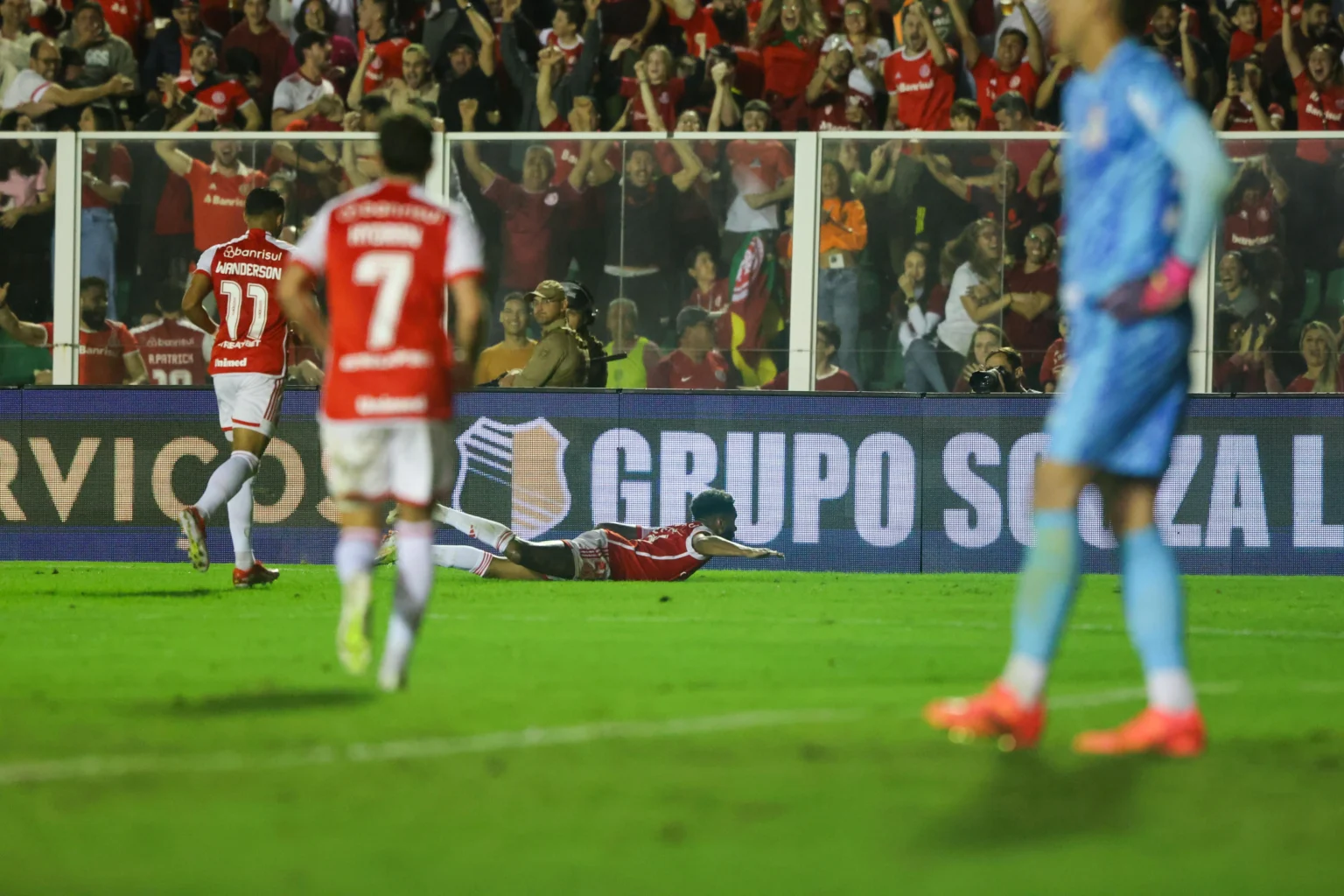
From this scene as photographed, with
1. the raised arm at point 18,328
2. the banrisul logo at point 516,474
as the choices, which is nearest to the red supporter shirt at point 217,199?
the raised arm at point 18,328

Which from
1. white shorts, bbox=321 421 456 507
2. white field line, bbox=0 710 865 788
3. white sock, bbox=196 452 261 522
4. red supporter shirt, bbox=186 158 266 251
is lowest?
white field line, bbox=0 710 865 788

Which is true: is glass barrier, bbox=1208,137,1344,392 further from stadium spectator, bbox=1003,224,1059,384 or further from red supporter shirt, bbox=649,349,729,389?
red supporter shirt, bbox=649,349,729,389

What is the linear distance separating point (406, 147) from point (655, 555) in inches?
241

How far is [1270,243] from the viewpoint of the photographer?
1362 centimetres

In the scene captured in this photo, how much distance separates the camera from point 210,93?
16938 mm

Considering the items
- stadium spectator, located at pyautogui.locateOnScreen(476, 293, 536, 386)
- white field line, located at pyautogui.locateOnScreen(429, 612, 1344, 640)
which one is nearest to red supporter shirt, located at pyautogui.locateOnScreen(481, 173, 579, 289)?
stadium spectator, located at pyautogui.locateOnScreen(476, 293, 536, 386)

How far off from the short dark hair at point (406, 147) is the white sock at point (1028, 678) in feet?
8.42

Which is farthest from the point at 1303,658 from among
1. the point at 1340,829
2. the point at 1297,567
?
the point at 1297,567

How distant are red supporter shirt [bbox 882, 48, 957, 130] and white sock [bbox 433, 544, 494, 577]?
6.32 m

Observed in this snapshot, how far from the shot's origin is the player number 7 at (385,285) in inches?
245

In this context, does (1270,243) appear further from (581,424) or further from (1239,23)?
(581,424)

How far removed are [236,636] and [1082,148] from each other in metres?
4.67

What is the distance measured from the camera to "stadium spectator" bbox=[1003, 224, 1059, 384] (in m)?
13.8

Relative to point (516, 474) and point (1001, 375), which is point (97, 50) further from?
point (1001, 375)
